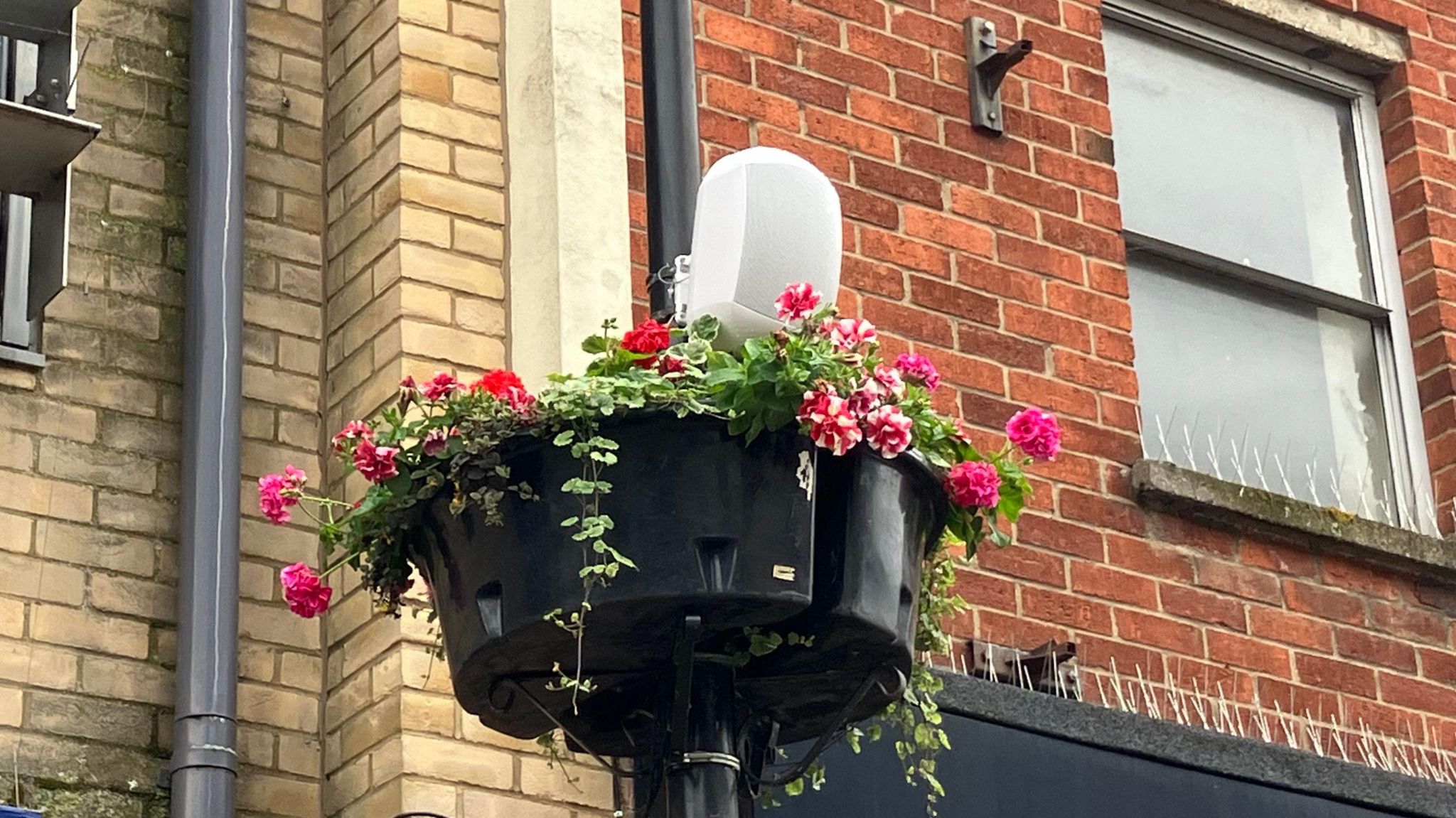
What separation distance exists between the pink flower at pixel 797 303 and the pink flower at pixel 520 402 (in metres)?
0.41

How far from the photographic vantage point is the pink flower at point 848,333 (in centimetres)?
400

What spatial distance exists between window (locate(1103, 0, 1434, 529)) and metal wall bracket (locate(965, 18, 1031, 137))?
58 cm

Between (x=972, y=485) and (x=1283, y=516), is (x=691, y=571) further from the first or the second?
(x=1283, y=516)

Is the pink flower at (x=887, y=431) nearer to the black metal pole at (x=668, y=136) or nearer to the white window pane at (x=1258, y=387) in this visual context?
the black metal pole at (x=668, y=136)

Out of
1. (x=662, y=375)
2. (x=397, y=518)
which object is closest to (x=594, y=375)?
(x=662, y=375)

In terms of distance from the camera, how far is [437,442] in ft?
13.2

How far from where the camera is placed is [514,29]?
620 cm

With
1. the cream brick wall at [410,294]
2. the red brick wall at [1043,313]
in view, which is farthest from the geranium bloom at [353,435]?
the red brick wall at [1043,313]

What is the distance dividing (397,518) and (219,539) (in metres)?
1.53

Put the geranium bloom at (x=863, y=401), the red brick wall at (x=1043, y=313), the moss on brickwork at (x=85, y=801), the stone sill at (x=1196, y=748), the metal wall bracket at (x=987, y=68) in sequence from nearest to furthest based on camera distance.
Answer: the geranium bloom at (x=863, y=401)
the moss on brickwork at (x=85, y=801)
the stone sill at (x=1196, y=748)
the red brick wall at (x=1043, y=313)
the metal wall bracket at (x=987, y=68)

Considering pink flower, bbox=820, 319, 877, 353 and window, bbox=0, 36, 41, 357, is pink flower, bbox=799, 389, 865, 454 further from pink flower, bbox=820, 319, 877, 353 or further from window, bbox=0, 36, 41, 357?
window, bbox=0, 36, 41, 357

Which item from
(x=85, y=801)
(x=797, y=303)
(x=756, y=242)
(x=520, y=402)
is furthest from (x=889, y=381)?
(x=85, y=801)

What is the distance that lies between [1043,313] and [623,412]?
10.2ft

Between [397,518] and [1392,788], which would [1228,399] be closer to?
[1392,788]
